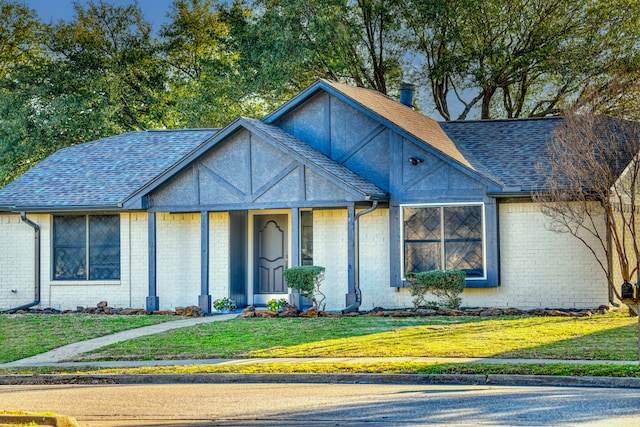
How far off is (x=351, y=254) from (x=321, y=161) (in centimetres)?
240

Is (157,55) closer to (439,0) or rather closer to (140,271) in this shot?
(439,0)

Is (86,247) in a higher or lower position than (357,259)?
higher

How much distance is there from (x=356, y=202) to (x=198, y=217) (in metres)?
4.70

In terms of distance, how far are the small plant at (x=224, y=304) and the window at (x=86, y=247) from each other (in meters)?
3.09

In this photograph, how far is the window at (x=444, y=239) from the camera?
22891 mm

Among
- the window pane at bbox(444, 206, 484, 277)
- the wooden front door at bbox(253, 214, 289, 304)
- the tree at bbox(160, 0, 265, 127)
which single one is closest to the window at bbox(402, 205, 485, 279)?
the window pane at bbox(444, 206, 484, 277)

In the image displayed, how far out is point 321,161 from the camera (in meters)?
23.5

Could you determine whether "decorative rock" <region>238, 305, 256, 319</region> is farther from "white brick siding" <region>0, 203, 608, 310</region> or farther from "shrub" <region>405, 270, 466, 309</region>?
"shrub" <region>405, 270, 466, 309</region>

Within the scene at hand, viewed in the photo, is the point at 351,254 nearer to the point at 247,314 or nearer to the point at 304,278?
the point at 304,278

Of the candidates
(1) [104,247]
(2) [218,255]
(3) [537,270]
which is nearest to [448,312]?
(3) [537,270]

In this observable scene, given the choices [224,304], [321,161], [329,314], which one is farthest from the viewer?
[224,304]

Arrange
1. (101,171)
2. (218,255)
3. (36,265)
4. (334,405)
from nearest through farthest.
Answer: (334,405)
(218,255)
(36,265)
(101,171)

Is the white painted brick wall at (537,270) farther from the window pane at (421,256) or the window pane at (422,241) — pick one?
the window pane at (422,241)

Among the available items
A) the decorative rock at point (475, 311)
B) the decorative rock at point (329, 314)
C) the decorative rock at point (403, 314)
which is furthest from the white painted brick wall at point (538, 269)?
the decorative rock at point (329, 314)
